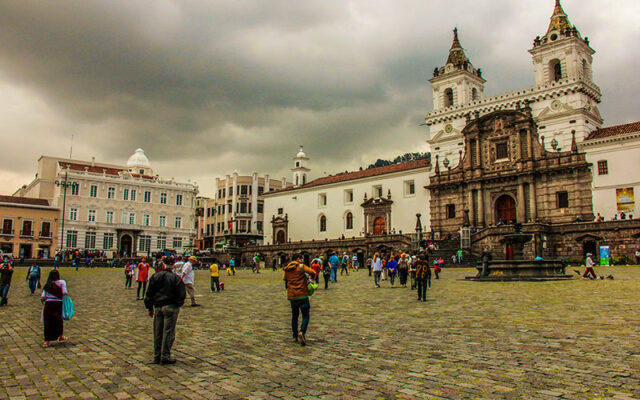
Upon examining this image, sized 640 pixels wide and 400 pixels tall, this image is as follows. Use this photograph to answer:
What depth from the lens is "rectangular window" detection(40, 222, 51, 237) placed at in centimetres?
5931

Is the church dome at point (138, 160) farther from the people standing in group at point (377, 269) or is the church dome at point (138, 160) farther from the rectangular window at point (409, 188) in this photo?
the people standing in group at point (377, 269)

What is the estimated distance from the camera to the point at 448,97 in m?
53.8

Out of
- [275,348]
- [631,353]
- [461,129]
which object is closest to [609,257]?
[461,129]

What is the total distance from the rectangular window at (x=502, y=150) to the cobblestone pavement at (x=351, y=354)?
3360 centimetres

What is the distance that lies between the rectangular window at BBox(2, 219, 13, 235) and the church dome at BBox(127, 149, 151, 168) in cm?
2583

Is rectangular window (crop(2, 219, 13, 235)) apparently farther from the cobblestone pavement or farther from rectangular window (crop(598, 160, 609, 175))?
rectangular window (crop(598, 160, 609, 175))

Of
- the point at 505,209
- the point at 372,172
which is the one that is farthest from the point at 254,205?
the point at 505,209

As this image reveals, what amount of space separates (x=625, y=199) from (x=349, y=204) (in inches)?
1140

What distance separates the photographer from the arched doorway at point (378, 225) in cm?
5550

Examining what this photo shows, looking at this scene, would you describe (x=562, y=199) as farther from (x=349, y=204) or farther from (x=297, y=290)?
(x=297, y=290)

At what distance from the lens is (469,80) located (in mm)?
52750

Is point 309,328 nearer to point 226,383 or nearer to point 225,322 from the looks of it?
point 225,322

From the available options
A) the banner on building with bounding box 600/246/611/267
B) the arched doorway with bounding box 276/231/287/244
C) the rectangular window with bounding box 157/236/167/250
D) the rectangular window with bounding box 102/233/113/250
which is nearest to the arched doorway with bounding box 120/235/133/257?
the rectangular window with bounding box 102/233/113/250

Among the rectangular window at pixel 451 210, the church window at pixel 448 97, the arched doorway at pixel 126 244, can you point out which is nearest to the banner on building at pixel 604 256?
the rectangular window at pixel 451 210
